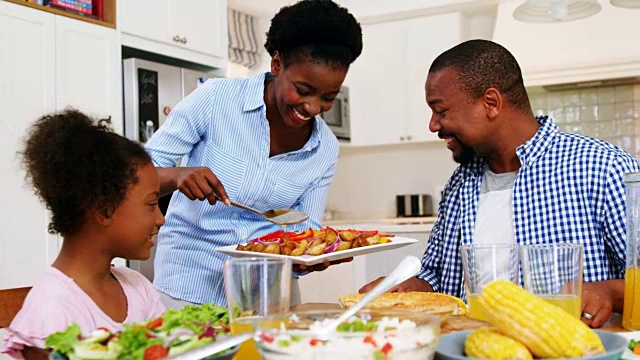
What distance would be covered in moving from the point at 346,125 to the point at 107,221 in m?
4.06

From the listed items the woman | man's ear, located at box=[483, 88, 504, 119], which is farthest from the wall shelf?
man's ear, located at box=[483, 88, 504, 119]

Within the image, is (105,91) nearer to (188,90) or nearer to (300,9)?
(188,90)

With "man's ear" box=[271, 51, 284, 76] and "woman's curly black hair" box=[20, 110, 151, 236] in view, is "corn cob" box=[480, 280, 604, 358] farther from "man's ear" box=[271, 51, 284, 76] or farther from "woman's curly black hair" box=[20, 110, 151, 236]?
"man's ear" box=[271, 51, 284, 76]

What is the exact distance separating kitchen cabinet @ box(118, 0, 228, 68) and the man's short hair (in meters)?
2.43

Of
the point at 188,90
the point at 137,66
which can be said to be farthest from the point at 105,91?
the point at 188,90

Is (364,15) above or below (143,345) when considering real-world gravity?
above

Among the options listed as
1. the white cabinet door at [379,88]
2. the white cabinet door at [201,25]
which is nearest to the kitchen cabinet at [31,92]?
the white cabinet door at [201,25]

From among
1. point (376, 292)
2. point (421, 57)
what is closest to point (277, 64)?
point (376, 292)

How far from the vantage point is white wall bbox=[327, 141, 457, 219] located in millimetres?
5562

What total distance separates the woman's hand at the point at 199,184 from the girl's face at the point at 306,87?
1.05 ft

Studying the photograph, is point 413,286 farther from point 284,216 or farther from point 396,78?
point 396,78

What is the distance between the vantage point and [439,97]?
1824mm

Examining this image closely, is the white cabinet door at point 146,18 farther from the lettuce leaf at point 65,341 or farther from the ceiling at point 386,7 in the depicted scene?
the lettuce leaf at point 65,341

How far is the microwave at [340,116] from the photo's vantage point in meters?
5.28
